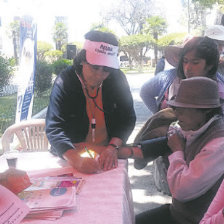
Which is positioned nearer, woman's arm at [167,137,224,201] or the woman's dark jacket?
woman's arm at [167,137,224,201]

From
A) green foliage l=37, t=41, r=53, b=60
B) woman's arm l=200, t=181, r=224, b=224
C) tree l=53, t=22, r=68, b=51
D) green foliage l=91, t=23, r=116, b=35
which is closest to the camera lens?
woman's arm l=200, t=181, r=224, b=224

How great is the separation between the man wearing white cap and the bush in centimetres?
866

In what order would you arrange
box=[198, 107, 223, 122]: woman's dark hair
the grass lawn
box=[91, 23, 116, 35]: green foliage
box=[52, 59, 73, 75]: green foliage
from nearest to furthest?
box=[198, 107, 223, 122]: woman's dark hair
the grass lawn
box=[52, 59, 73, 75]: green foliage
box=[91, 23, 116, 35]: green foliage

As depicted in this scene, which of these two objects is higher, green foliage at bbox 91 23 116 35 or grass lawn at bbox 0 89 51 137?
green foliage at bbox 91 23 116 35

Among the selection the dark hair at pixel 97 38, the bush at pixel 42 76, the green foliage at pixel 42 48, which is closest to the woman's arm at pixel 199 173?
the dark hair at pixel 97 38

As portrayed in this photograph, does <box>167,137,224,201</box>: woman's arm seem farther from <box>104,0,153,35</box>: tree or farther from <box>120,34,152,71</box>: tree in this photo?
<box>104,0,153,35</box>: tree

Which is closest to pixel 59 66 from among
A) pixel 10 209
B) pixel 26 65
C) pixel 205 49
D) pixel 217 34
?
pixel 26 65

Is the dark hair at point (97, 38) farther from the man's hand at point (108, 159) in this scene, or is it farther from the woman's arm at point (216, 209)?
the woman's arm at point (216, 209)

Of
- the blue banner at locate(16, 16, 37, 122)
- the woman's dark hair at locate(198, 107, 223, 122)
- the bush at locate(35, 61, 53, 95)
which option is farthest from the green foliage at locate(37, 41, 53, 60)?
the woman's dark hair at locate(198, 107, 223, 122)

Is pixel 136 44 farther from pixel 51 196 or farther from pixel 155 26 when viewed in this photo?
pixel 51 196

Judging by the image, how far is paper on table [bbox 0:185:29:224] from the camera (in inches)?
42.5

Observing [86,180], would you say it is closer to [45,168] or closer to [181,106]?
[45,168]

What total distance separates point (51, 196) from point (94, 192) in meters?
0.22

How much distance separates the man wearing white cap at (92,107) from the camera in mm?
1854
